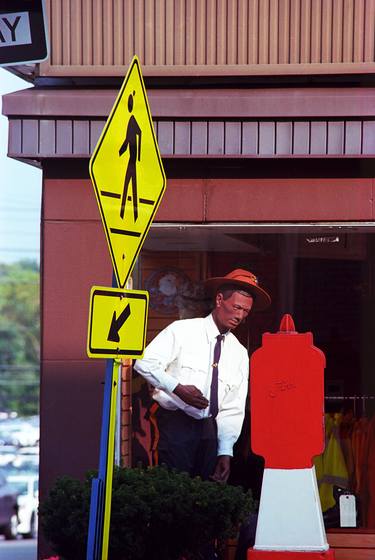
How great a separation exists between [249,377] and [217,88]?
2373mm

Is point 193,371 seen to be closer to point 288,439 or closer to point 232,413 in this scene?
point 232,413

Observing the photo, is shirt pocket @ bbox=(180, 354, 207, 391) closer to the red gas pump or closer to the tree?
the red gas pump

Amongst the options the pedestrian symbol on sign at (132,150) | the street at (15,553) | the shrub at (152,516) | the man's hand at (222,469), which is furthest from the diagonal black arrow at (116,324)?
the street at (15,553)

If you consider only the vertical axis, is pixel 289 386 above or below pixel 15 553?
above

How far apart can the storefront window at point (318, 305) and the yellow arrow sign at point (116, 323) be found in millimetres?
3139

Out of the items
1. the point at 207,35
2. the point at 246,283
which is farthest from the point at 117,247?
the point at 207,35

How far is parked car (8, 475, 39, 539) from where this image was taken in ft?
70.6

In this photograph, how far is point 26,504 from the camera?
956 inches

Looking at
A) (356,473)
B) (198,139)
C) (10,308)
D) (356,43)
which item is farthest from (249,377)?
(10,308)

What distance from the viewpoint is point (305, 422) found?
360 inches

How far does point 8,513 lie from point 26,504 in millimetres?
2280

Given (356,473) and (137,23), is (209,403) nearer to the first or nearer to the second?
(356,473)

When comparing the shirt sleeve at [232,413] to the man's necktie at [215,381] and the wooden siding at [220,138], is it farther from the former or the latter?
the wooden siding at [220,138]

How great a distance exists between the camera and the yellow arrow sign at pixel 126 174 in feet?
21.9
